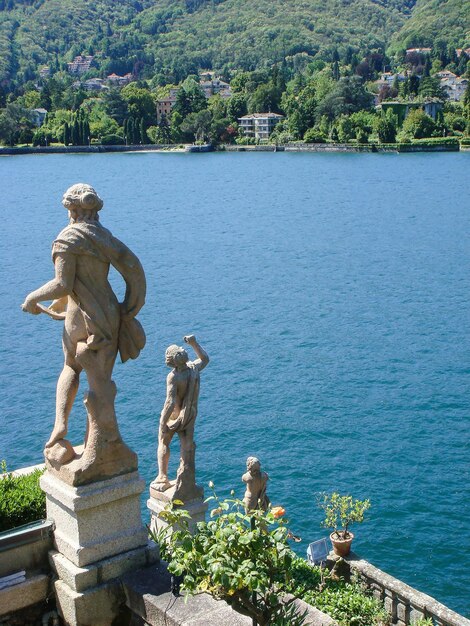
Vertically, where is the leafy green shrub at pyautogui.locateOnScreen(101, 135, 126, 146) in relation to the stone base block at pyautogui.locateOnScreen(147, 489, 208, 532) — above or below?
below

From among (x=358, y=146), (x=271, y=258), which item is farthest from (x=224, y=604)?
(x=358, y=146)

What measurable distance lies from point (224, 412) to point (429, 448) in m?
7.07

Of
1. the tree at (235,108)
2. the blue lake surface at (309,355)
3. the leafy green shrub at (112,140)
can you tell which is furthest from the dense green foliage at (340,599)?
the tree at (235,108)

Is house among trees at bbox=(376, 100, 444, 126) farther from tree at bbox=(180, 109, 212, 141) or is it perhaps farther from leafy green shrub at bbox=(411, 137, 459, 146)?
tree at bbox=(180, 109, 212, 141)

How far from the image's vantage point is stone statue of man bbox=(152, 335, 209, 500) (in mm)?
11273

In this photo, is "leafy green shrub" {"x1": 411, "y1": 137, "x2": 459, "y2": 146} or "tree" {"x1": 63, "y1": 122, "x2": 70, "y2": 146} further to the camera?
"tree" {"x1": 63, "y1": 122, "x2": 70, "y2": 146}

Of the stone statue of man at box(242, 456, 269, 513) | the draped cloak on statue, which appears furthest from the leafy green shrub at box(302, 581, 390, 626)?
the draped cloak on statue

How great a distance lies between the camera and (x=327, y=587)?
12.6m

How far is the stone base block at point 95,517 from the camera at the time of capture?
8.58 m

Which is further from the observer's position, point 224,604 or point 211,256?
point 211,256

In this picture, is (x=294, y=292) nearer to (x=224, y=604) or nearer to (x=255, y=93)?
(x=224, y=604)

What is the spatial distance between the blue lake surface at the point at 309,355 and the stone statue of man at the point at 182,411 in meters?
9.27

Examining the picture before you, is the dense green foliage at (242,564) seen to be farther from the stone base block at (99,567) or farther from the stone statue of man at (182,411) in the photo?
the stone statue of man at (182,411)

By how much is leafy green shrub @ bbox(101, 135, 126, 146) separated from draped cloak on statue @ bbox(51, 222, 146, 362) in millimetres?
186250
